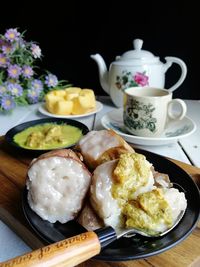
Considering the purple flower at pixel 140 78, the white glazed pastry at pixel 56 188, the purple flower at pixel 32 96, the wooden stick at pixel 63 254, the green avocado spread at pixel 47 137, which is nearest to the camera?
the wooden stick at pixel 63 254

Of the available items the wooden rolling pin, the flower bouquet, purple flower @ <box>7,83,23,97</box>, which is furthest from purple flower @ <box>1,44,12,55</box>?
the wooden rolling pin

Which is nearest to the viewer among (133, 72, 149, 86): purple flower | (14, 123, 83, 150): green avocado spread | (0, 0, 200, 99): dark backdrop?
(14, 123, 83, 150): green avocado spread

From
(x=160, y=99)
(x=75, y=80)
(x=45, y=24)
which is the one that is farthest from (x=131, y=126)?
(x=45, y=24)

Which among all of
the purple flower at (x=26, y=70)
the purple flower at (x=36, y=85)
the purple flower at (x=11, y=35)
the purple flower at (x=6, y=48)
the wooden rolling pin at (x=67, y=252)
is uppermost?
the purple flower at (x=11, y=35)

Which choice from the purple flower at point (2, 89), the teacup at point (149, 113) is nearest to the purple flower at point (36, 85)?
the purple flower at point (2, 89)

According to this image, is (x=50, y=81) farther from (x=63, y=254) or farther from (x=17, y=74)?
(x=63, y=254)

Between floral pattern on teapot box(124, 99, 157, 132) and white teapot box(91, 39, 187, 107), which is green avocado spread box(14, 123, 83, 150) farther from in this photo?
white teapot box(91, 39, 187, 107)

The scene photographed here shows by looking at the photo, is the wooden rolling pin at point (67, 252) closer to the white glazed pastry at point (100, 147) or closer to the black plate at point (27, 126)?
the white glazed pastry at point (100, 147)

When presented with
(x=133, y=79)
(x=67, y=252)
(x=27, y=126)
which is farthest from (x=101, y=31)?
(x=67, y=252)
